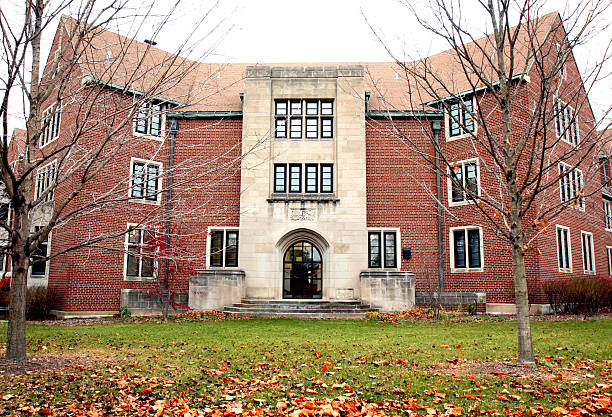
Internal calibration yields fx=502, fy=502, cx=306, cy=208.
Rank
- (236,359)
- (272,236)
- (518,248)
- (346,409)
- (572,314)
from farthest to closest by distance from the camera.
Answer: (272,236) < (572,314) < (236,359) < (518,248) < (346,409)

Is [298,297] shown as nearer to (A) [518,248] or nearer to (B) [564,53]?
(A) [518,248]

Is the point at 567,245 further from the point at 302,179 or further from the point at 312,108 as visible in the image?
the point at 312,108

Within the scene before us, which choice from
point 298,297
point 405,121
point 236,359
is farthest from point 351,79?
point 236,359

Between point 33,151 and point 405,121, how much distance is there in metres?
16.5

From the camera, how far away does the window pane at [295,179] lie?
20.6 metres

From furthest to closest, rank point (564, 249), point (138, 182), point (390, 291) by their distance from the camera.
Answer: point (564, 249) < point (390, 291) < point (138, 182)

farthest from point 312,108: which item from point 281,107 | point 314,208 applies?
point 314,208

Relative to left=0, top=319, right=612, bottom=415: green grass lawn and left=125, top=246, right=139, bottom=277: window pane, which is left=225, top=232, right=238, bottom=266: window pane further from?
left=0, top=319, right=612, bottom=415: green grass lawn

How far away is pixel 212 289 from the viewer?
18203 millimetres

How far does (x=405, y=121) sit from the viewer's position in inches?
838

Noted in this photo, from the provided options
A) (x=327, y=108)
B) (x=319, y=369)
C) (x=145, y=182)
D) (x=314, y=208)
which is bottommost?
(x=319, y=369)

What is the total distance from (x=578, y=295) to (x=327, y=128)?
1116 cm

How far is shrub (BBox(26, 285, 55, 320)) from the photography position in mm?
17328

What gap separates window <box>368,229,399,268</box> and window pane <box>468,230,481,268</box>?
9.44 ft
